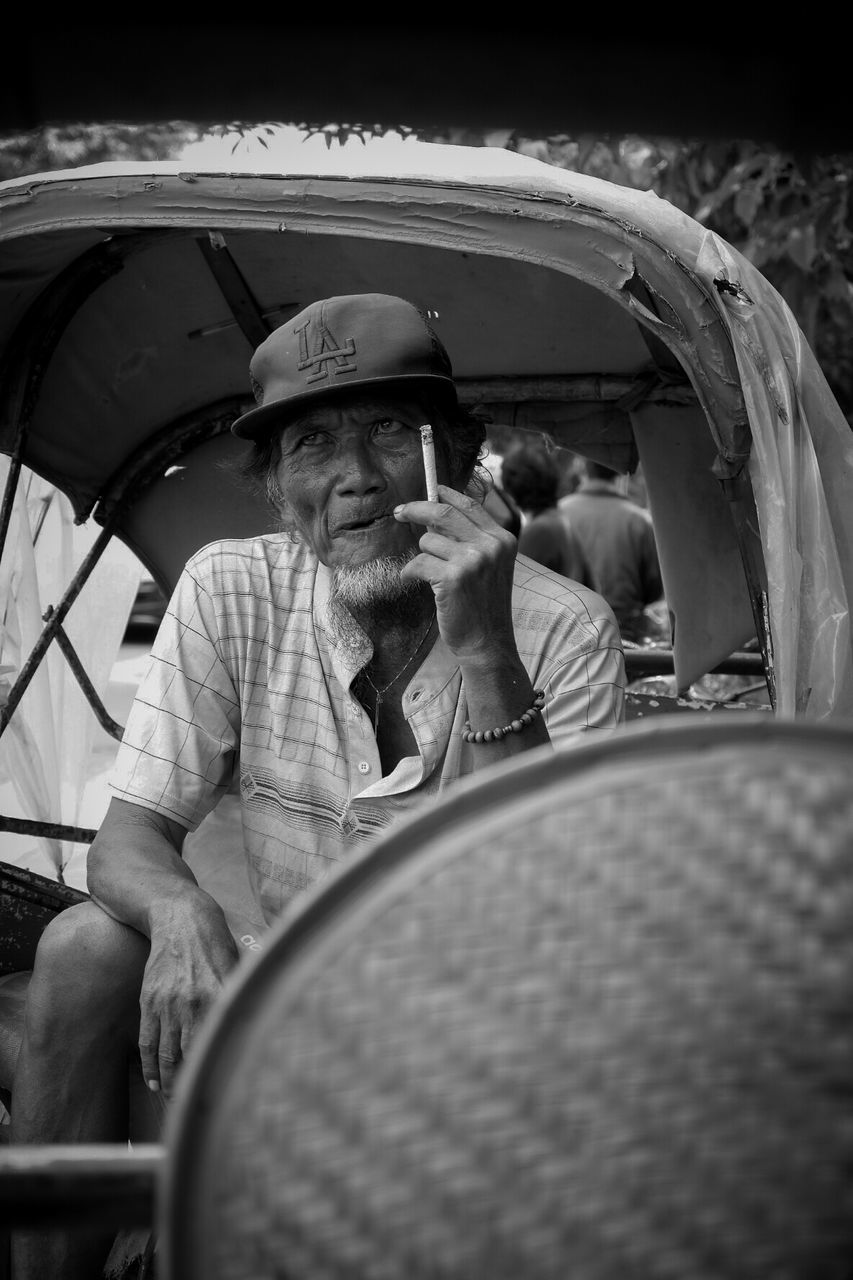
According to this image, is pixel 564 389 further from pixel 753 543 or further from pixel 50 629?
pixel 50 629

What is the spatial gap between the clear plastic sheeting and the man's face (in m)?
1.03

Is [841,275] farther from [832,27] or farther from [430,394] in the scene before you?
[430,394]

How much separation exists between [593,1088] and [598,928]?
89 millimetres

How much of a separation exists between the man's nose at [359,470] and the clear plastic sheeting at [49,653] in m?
1.12

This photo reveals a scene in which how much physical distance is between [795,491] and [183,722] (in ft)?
3.78

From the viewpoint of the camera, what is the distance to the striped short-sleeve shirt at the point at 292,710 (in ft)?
7.06

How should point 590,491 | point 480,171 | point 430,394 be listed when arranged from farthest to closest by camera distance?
point 590,491
point 430,394
point 480,171

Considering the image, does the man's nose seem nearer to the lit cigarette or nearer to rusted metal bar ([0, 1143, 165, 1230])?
the lit cigarette

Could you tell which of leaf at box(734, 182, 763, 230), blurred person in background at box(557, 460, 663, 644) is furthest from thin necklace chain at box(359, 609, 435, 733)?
leaf at box(734, 182, 763, 230)

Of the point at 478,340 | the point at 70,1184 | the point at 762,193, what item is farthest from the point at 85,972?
the point at 762,193

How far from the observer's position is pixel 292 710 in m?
2.28

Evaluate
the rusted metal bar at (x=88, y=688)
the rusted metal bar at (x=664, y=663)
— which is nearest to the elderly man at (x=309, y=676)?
the rusted metal bar at (x=88, y=688)

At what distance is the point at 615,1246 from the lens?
674mm

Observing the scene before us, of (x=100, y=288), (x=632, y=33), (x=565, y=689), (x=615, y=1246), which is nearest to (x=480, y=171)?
(x=565, y=689)
